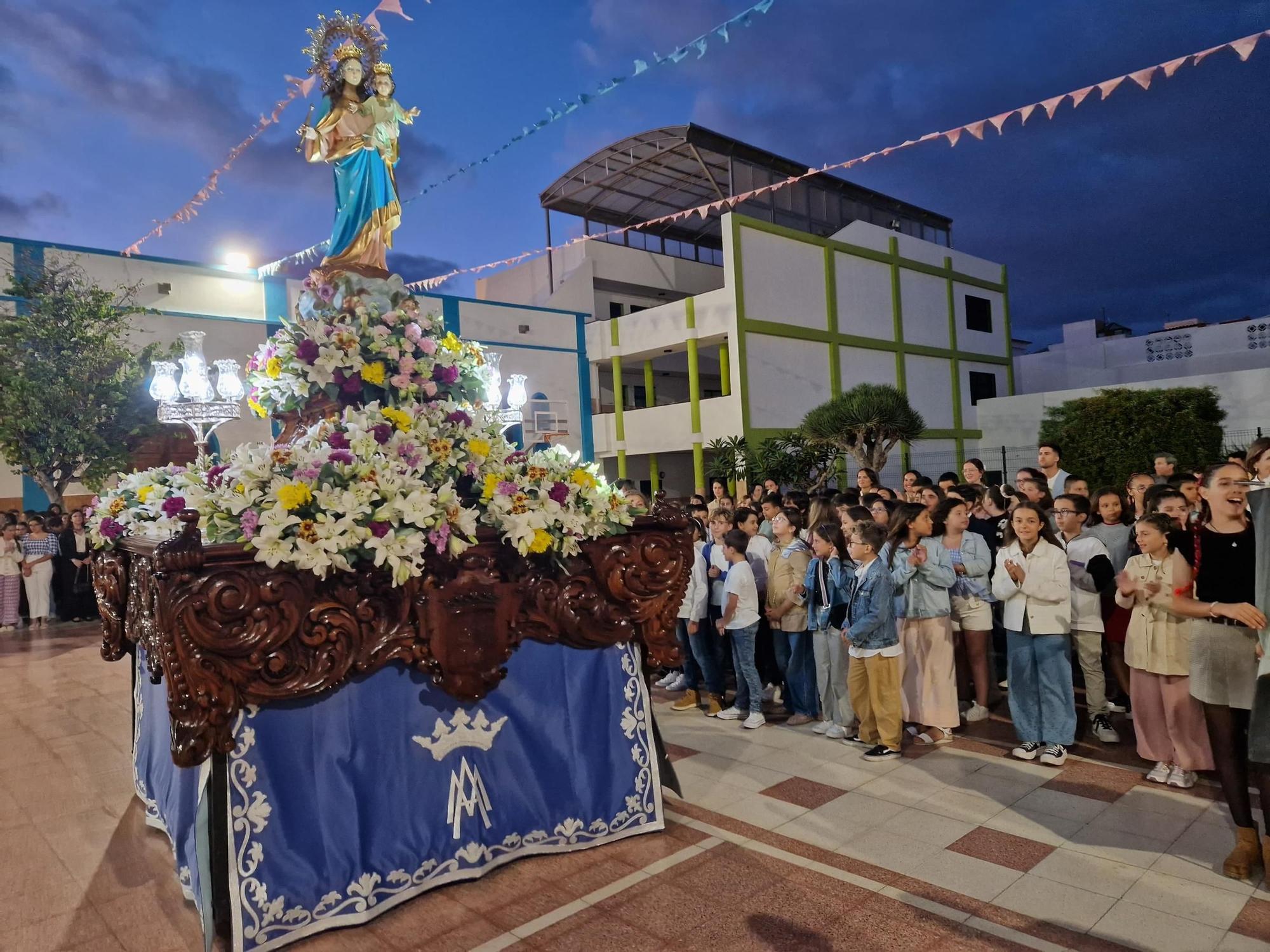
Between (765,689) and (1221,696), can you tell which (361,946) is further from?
(765,689)

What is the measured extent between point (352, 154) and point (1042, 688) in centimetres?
476

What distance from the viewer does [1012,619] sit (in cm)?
477

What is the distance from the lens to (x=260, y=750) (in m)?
3.06

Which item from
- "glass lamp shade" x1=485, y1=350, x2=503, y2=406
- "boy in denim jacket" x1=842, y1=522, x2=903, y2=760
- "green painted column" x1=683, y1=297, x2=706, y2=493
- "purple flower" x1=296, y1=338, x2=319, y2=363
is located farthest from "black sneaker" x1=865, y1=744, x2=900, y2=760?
"green painted column" x1=683, y1=297, x2=706, y2=493

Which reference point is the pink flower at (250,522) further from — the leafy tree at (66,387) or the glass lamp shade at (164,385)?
the leafy tree at (66,387)

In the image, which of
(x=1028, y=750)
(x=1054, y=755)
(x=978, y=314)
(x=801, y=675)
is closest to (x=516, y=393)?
(x=801, y=675)

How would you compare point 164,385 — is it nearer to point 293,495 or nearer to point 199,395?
point 199,395

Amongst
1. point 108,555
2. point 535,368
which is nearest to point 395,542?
point 108,555

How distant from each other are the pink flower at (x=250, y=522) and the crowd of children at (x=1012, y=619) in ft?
8.22

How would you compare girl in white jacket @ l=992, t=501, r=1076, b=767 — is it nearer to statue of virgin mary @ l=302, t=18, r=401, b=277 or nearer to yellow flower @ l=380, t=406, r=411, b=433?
yellow flower @ l=380, t=406, r=411, b=433

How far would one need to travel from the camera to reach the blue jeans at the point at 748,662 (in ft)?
18.1

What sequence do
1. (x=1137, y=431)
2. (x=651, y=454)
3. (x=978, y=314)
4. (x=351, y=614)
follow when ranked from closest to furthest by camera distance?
(x=351, y=614) < (x=1137, y=431) < (x=651, y=454) < (x=978, y=314)

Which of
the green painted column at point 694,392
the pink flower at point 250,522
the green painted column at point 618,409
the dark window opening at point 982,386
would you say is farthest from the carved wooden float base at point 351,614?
the dark window opening at point 982,386

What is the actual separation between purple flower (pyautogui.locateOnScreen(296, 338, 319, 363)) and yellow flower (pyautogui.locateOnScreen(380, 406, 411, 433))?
23.3 inches
